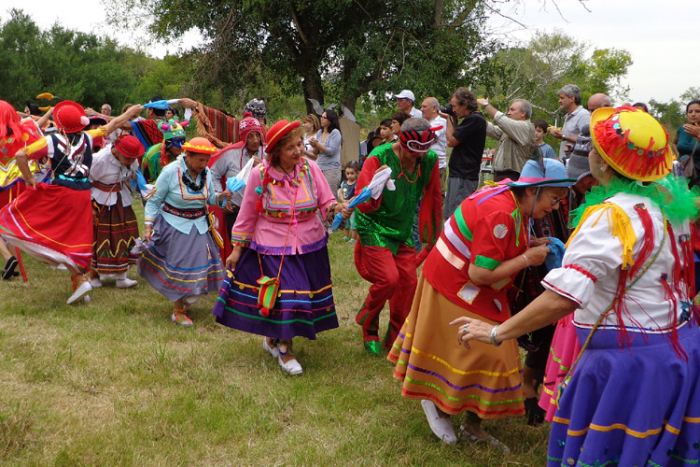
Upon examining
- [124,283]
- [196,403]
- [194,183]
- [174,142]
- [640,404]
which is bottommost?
[124,283]

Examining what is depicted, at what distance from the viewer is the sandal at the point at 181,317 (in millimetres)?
5957

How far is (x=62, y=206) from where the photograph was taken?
6258mm

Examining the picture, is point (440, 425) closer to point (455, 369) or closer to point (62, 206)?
point (455, 369)

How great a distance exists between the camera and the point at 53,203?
6.24m

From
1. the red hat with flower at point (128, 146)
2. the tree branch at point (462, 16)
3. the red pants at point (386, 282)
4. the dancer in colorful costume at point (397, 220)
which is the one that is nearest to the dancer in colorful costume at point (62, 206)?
the red hat with flower at point (128, 146)

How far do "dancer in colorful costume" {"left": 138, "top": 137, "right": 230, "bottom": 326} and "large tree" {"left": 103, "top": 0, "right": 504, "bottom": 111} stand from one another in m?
7.66

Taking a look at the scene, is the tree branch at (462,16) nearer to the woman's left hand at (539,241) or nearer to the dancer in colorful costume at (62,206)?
the dancer in colorful costume at (62,206)

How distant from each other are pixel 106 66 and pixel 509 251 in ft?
74.4

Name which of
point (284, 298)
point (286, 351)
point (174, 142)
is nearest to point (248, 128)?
point (174, 142)

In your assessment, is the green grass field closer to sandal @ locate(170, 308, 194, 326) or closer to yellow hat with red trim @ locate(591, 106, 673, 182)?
sandal @ locate(170, 308, 194, 326)

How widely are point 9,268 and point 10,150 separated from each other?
1.49m

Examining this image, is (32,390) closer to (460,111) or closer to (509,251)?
(509,251)

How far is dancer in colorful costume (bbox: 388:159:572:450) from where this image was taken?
3.11m

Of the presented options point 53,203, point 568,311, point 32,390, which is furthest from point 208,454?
point 53,203
